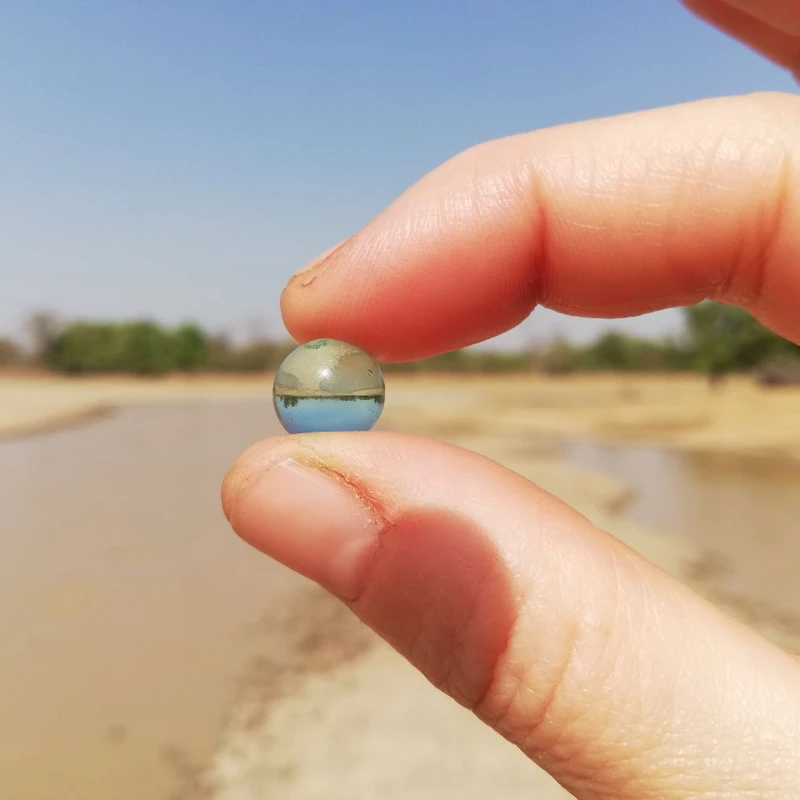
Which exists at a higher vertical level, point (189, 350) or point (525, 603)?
point (525, 603)

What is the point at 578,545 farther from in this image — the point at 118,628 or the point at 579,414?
the point at 579,414

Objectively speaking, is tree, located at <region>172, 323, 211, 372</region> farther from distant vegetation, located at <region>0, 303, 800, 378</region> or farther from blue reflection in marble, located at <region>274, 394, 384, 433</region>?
blue reflection in marble, located at <region>274, 394, 384, 433</region>

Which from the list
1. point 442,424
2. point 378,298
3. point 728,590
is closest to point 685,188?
point 378,298

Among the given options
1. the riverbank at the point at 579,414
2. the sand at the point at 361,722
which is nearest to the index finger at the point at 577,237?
the sand at the point at 361,722

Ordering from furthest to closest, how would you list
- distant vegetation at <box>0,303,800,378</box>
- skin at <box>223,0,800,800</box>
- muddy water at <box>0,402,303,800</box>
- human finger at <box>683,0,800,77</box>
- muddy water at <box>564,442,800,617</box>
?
distant vegetation at <box>0,303,800,378</box> → muddy water at <box>564,442,800,617</box> → muddy water at <box>0,402,303,800</box> → human finger at <box>683,0,800,77</box> → skin at <box>223,0,800,800</box>

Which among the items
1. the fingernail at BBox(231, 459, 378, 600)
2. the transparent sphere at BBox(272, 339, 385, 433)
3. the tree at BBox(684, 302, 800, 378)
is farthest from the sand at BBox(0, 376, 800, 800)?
the tree at BBox(684, 302, 800, 378)

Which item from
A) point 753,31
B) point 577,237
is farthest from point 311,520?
point 753,31
